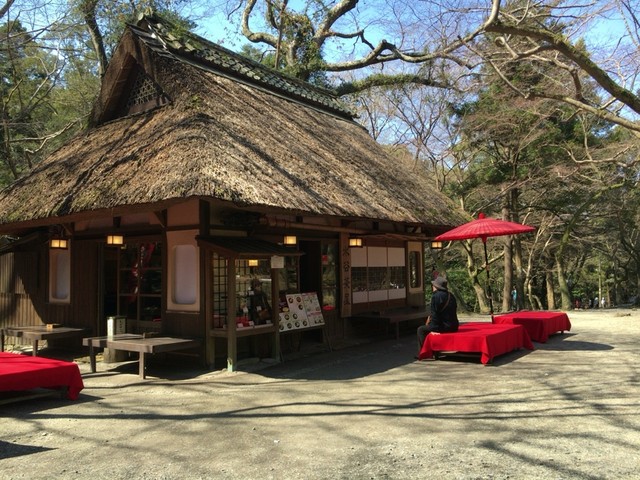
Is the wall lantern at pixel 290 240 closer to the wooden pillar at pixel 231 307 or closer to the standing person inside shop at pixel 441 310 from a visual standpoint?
the wooden pillar at pixel 231 307

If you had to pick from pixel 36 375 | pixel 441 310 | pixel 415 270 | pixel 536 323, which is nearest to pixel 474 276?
pixel 415 270

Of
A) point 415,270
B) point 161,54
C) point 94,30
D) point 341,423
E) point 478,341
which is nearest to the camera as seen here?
point 341,423

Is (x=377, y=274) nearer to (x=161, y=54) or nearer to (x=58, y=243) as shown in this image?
(x=161, y=54)

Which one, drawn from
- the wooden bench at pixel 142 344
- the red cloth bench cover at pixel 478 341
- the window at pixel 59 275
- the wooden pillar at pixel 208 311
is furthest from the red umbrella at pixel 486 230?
the window at pixel 59 275

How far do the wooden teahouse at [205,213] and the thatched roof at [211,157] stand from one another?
37mm

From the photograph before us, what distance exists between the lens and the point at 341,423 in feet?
16.7

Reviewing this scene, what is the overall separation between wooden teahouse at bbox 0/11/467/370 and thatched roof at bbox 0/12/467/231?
4 cm

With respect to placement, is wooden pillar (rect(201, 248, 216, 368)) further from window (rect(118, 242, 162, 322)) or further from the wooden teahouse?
window (rect(118, 242, 162, 322))

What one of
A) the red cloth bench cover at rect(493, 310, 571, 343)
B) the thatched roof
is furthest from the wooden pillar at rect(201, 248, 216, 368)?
the red cloth bench cover at rect(493, 310, 571, 343)

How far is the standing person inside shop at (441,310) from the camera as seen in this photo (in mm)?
8387

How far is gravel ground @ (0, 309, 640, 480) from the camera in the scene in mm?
3938

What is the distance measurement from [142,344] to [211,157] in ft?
9.25

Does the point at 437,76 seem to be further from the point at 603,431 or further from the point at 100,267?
the point at 603,431

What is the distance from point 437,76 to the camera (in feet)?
64.9
